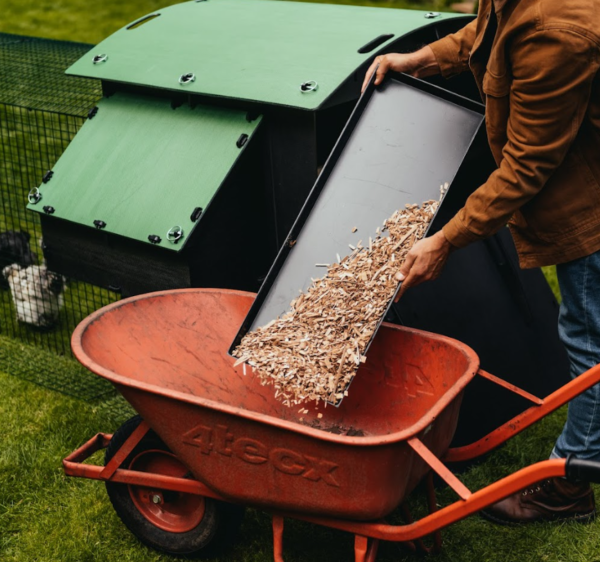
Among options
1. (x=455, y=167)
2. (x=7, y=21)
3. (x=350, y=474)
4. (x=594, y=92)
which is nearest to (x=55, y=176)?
(x=455, y=167)

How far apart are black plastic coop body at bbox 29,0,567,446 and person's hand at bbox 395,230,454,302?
561mm

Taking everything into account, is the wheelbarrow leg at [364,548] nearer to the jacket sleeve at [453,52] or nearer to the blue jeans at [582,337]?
the blue jeans at [582,337]

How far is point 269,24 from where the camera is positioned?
3.68 m

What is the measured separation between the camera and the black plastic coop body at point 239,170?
318 centimetres

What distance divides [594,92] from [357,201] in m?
0.87

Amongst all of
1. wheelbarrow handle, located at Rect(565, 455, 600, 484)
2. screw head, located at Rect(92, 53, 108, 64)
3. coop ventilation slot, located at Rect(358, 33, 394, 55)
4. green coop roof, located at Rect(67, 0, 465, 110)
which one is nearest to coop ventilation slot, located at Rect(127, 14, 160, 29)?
green coop roof, located at Rect(67, 0, 465, 110)

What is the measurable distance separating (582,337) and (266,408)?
1.16m

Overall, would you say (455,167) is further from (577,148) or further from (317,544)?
(317,544)

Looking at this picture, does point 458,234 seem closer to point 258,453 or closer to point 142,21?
point 258,453

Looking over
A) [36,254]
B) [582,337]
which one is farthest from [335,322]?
[36,254]

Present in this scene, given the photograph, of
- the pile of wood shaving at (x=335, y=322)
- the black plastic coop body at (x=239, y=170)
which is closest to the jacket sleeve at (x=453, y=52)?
the black plastic coop body at (x=239, y=170)

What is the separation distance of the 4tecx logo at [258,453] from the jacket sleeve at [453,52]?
1534mm

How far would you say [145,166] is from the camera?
3396 mm

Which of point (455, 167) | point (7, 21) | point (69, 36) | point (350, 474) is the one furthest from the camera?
point (7, 21)
